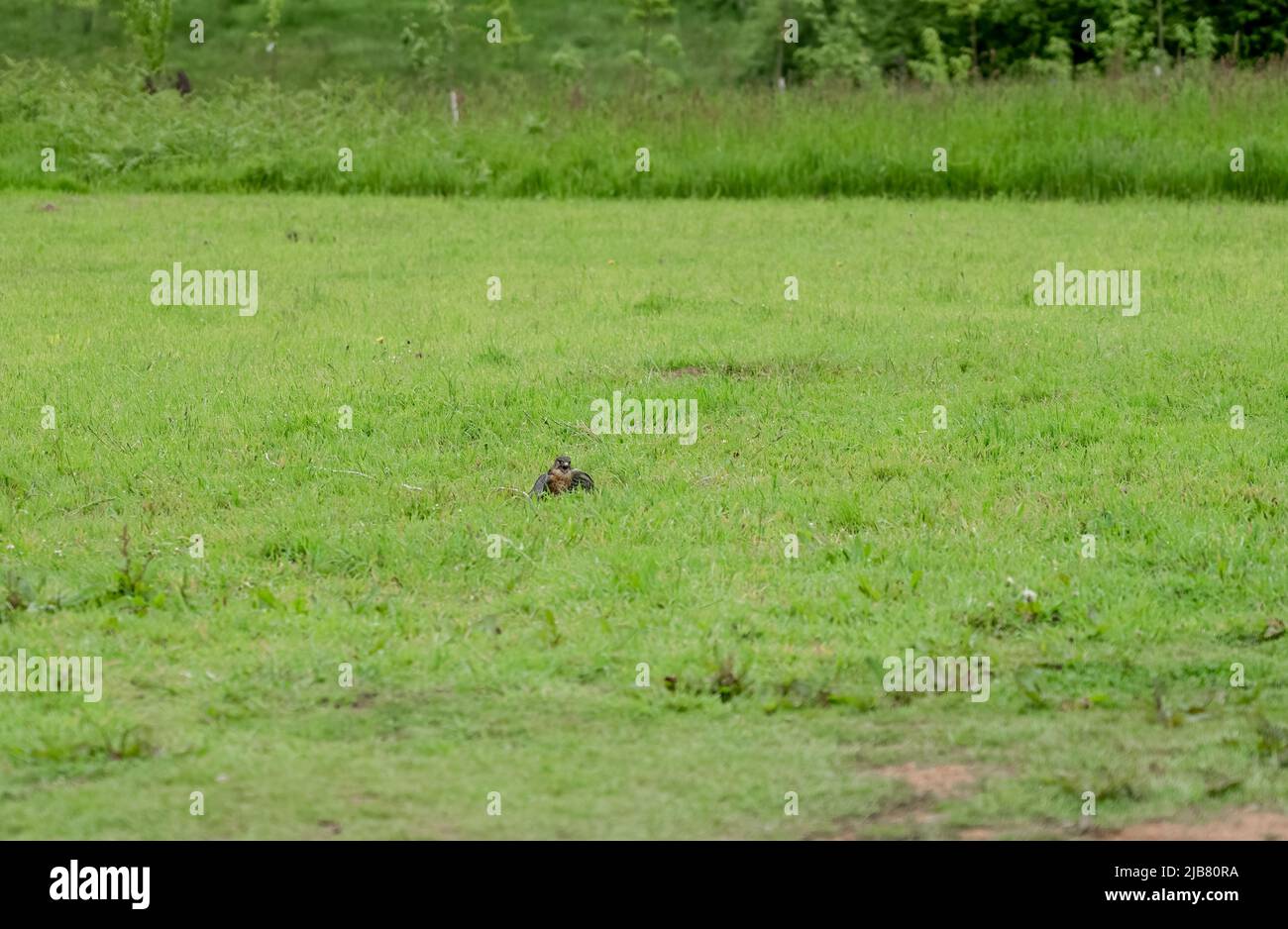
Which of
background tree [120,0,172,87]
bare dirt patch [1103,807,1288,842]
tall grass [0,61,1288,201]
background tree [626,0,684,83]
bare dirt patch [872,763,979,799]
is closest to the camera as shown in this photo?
bare dirt patch [1103,807,1288,842]

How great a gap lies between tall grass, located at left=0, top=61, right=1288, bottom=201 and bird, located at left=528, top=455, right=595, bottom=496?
35.2ft

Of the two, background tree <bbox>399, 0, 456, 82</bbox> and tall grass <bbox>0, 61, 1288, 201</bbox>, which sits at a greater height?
background tree <bbox>399, 0, 456, 82</bbox>

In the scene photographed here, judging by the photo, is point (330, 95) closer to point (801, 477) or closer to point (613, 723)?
point (801, 477)

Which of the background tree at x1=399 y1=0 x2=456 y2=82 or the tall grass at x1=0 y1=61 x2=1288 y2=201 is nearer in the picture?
the tall grass at x1=0 y1=61 x2=1288 y2=201

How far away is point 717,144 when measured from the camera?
1902 centimetres

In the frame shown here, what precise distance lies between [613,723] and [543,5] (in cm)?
2570

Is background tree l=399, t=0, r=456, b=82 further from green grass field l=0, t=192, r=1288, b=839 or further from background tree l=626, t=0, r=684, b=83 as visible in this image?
green grass field l=0, t=192, r=1288, b=839

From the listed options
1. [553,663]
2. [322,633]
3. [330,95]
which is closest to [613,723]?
[553,663]

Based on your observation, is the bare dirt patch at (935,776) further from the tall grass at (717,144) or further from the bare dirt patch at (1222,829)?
the tall grass at (717,144)

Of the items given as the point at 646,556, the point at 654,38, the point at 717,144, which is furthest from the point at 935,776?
the point at 654,38

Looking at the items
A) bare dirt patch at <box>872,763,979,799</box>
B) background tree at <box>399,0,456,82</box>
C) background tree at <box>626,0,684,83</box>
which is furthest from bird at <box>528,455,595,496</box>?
background tree at <box>399,0,456,82</box>

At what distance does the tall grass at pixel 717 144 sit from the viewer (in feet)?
59.0

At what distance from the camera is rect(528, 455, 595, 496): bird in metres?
8.16

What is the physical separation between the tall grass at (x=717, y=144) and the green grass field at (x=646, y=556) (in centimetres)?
463
